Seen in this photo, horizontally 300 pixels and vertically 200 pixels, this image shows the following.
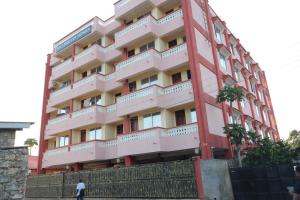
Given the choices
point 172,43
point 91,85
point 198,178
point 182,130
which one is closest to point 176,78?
point 172,43

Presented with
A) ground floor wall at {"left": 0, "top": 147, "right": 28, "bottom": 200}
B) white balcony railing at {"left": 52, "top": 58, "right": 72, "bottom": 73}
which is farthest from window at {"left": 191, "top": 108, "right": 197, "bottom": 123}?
white balcony railing at {"left": 52, "top": 58, "right": 72, "bottom": 73}

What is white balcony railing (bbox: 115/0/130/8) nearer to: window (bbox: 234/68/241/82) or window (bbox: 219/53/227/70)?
window (bbox: 219/53/227/70)

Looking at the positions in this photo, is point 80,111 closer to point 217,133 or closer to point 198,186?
point 217,133

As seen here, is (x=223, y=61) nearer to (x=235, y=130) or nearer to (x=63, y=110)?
(x=235, y=130)

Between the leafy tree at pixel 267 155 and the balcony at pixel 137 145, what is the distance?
4.41 meters

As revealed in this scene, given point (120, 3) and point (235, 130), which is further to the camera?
point (120, 3)

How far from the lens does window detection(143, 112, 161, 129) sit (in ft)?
70.1

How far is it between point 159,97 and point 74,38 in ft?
47.8

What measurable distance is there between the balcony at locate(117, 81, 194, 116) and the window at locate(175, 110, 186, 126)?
132 cm

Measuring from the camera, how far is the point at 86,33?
95.1 ft

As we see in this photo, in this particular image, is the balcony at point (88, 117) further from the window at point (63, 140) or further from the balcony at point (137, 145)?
the balcony at point (137, 145)

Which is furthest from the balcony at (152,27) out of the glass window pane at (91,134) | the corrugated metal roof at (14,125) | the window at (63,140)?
the corrugated metal roof at (14,125)

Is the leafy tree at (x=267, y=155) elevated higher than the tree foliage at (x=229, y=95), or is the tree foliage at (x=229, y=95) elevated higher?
the tree foliage at (x=229, y=95)

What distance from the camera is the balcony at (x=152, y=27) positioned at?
22.1 m
